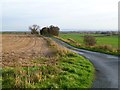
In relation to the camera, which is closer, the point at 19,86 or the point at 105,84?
the point at 19,86

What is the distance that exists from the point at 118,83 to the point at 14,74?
Result: 15.1 ft

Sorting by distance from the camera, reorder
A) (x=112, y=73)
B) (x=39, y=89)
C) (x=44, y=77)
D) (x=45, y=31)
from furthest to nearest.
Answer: (x=45, y=31) < (x=112, y=73) < (x=44, y=77) < (x=39, y=89)

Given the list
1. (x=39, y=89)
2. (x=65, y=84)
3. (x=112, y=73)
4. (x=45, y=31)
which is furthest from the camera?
(x=45, y=31)

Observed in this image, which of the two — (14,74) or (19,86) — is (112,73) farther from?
(19,86)

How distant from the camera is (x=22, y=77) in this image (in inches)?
434

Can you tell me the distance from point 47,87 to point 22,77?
167 centimetres

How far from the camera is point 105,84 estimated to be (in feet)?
37.1

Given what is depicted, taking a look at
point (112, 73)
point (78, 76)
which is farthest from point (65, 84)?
point (112, 73)

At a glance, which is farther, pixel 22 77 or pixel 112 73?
pixel 112 73

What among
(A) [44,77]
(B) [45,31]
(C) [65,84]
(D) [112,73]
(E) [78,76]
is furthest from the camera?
(B) [45,31]

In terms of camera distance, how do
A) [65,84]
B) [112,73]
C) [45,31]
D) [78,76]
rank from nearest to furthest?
1. [65,84]
2. [78,76]
3. [112,73]
4. [45,31]

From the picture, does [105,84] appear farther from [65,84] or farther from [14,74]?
[14,74]

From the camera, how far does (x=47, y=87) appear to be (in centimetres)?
979

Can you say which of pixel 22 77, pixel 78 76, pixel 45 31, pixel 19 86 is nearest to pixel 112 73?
pixel 78 76
